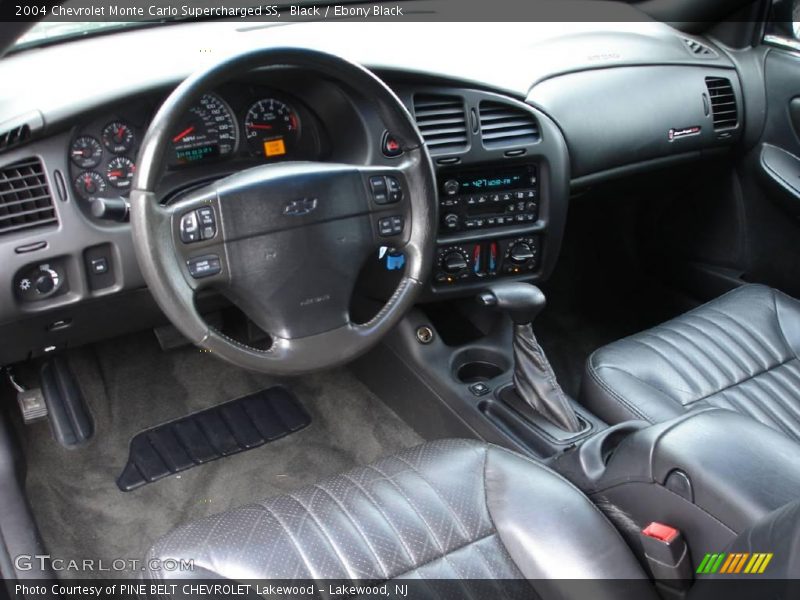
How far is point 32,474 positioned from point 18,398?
195 millimetres

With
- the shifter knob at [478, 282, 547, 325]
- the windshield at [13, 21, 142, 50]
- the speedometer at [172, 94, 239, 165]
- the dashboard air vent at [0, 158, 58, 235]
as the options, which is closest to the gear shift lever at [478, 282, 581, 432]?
the shifter knob at [478, 282, 547, 325]

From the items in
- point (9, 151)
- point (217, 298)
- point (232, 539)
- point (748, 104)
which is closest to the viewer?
point (232, 539)

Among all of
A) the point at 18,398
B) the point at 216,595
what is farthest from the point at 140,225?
the point at 18,398

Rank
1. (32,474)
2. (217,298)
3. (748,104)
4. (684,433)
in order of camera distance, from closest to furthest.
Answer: (684,433) → (217,298) → (32,474) → (748,104)

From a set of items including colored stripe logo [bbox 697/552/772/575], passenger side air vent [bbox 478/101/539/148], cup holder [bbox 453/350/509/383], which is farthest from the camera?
cup holder [bbox 453/350/509/383]

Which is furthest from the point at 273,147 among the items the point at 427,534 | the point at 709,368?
the point at 709,368

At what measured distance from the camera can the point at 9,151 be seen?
1610 mm

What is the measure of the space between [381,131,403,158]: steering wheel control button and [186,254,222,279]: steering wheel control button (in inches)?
17.8

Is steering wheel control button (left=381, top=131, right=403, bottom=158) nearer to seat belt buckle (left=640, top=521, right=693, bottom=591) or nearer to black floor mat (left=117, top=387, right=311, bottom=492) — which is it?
seat belt buckle (left=640, top=521, right=693, bottom=591)

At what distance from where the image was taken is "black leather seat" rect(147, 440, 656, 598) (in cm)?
132

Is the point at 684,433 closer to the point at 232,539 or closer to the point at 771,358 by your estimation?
the point at 232,539

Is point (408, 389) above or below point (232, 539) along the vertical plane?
below

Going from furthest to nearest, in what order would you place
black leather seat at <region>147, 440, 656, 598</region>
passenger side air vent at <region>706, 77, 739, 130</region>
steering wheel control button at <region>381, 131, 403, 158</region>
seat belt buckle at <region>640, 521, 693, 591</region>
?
passenger side air vent at <region>706, 77, 739, 130</region>
steering wheel control button at <region>381, 131, 403, 158</region>
black leather seat at <region>147, 440, 656, 598</region>
seat belt buckle at <region>640, 521, 693, 591</region>

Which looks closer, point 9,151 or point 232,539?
point 232,539
